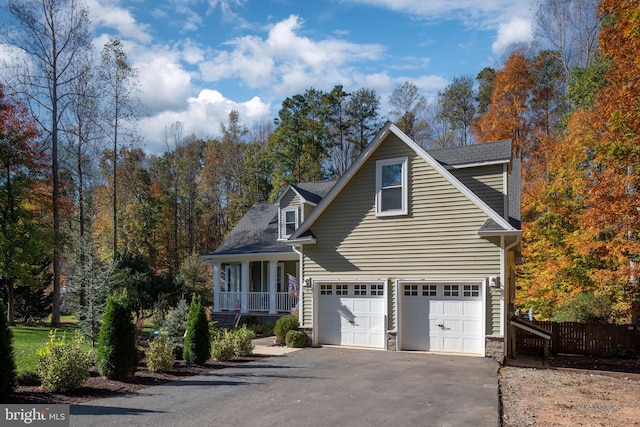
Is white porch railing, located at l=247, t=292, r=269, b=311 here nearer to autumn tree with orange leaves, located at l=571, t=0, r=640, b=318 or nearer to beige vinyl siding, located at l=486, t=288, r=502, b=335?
beige vinyl siding, located at l=486, t=288, r=502, b=335

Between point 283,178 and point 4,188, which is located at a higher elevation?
point 283,178

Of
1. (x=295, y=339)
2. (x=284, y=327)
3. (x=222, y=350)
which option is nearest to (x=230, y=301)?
(x=284, y=327)

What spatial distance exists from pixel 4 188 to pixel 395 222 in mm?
17899

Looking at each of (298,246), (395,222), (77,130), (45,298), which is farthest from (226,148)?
(395,222)

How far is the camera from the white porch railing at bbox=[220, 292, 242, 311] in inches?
877

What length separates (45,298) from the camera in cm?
2462

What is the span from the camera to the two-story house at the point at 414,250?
13.2 metres

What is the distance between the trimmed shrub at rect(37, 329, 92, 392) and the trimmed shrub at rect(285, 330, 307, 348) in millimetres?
6993

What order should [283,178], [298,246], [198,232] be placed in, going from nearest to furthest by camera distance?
[298,246] < [283,178] < [198,232]

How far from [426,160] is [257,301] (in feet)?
36.8

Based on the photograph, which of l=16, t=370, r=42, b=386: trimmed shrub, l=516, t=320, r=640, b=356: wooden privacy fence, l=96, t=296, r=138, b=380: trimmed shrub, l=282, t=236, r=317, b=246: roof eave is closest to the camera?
l=16, t=370, r=42, b=386: trimmed shrub

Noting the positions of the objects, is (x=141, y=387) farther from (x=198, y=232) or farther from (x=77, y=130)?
(x=198, y=232)

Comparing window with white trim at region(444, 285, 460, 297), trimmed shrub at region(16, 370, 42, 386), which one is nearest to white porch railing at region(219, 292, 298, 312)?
window with white trim at region(444, 285, 460, 297)

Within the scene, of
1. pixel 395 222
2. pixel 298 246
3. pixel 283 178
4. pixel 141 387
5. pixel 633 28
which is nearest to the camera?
pixel 141 387
